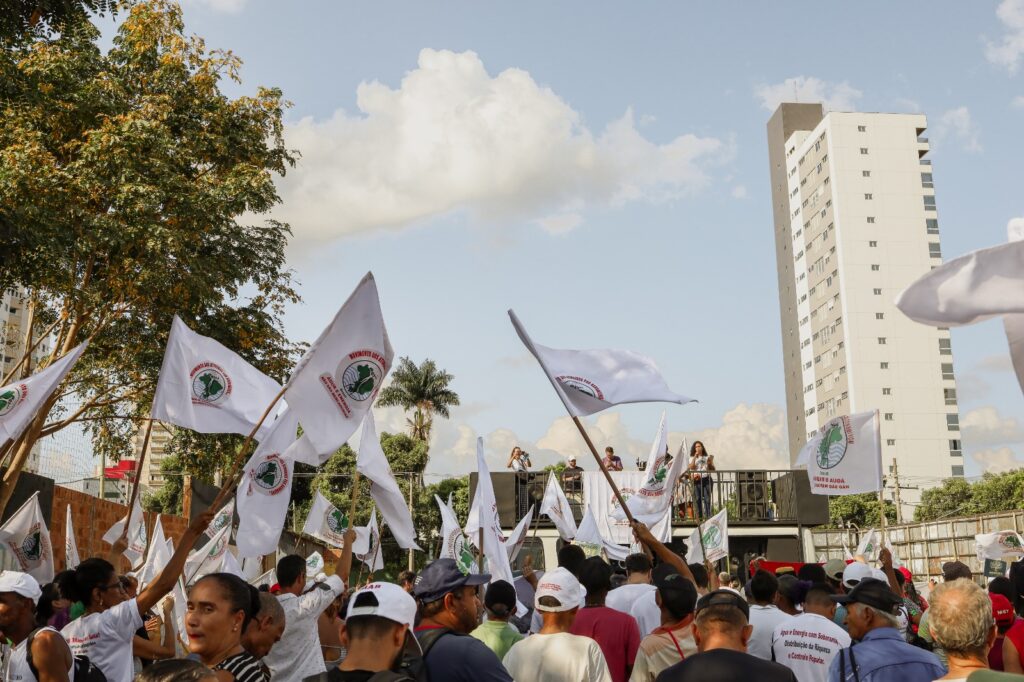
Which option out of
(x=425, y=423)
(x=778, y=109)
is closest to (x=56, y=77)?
(x=425, y=423)

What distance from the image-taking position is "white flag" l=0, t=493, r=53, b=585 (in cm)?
952

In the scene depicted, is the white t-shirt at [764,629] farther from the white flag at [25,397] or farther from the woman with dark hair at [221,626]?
the white flag at [25,397]

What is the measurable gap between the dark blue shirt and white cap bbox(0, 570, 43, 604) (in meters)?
3.91

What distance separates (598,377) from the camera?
7684mm

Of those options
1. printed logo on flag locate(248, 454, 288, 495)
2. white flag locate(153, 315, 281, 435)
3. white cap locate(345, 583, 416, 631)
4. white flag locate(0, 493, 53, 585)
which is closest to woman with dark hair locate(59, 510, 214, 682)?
white cap locate(345, 583, 416, 631)

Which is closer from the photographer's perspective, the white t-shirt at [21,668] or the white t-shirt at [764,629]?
the white t-shirt at [21,668]

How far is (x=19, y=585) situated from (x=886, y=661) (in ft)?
13.7

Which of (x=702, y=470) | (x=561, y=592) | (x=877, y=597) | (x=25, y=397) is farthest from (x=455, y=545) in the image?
(x=702, y=470)

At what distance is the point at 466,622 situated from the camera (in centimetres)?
455

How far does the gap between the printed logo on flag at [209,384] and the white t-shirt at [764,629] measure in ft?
15.1

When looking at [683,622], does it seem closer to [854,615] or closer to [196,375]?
[854,615]

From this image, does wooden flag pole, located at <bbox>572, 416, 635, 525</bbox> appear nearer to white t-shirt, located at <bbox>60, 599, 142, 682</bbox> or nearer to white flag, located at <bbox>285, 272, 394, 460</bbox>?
white flag, located at <bbox>285, 272, 394, 460</bbox>

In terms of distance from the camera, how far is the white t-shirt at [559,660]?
4.82 m

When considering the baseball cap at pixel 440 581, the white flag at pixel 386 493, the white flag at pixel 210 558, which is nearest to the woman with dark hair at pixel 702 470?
the white flag at pixel 210 558
